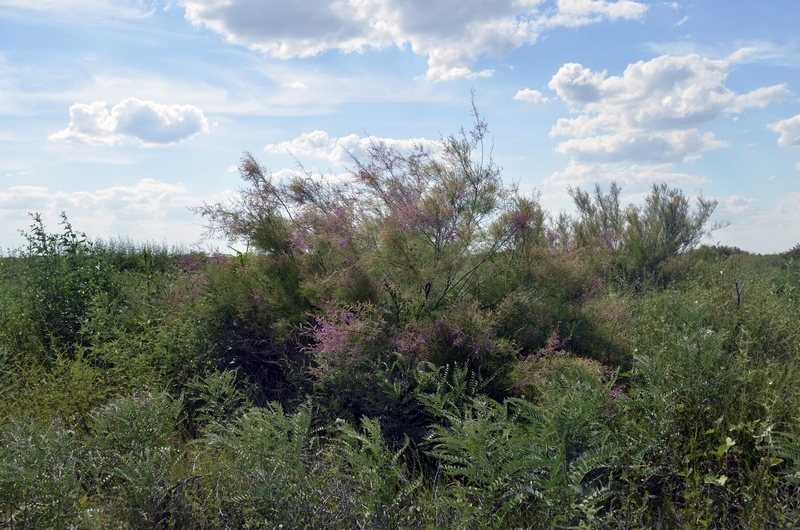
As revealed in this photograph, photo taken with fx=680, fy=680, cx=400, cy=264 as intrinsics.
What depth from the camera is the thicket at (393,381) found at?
381 centimetres

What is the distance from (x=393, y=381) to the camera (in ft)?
17.8

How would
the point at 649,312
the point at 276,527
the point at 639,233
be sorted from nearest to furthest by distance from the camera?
the point at 276,527
the point at 649,312
the point at 639,233

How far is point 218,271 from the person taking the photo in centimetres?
726

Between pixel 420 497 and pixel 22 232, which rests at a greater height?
pixel 22 232

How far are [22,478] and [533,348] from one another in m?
3.99

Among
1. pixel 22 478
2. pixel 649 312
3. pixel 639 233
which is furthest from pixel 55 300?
pixel 639 233

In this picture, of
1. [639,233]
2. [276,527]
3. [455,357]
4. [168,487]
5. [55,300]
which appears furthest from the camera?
[639,233]

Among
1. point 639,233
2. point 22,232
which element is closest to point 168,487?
point 22,232

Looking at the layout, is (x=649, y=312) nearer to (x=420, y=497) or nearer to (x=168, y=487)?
(x=420, y=497)

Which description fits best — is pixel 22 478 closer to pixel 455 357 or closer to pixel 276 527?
pixel 276 527

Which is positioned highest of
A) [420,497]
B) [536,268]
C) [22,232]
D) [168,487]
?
[22,232]

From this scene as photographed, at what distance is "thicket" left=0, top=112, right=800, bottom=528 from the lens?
3.81 metres

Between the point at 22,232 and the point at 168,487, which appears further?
the point at 22,232

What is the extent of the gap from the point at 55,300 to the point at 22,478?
503 centimetres
